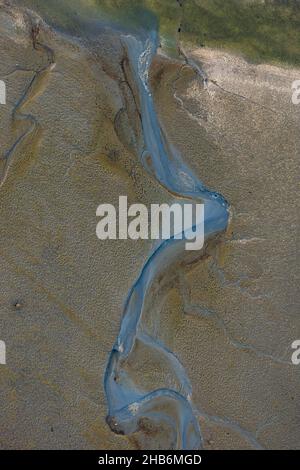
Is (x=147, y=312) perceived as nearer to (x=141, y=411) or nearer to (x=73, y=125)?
(x=141, y=411)

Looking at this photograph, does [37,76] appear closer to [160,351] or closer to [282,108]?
[282,108]

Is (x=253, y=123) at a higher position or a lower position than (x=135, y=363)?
higher

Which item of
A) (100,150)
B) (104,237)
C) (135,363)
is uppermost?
(100,150)

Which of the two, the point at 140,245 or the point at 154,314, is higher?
the point at 140,245
